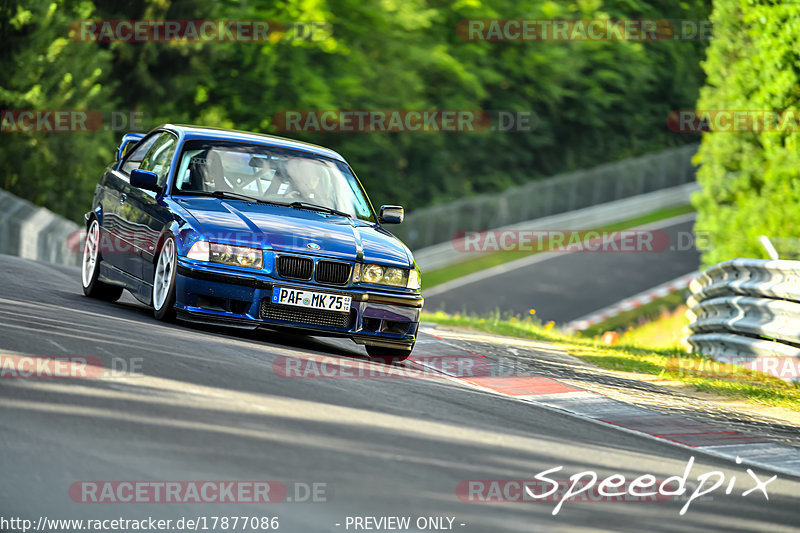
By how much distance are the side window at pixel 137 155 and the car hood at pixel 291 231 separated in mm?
1966

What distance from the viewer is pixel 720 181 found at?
77.4 feet

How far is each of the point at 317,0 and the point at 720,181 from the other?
20907mm

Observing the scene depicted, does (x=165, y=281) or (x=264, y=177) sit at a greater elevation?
(x=264, y=177)

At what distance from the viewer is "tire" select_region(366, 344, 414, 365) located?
10.0 metres

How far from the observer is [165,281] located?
9.70 m

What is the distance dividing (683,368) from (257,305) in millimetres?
4781

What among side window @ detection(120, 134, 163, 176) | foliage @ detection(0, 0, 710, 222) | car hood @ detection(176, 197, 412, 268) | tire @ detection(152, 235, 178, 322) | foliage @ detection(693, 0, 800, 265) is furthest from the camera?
foliage @ detection(0, 0, 710, 222)

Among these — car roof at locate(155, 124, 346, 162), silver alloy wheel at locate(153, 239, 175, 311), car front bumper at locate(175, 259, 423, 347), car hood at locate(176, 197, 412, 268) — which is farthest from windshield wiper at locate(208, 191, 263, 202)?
car front bumper at locate(175, 259, 423, 347)

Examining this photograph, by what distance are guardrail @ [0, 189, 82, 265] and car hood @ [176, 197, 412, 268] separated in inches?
393

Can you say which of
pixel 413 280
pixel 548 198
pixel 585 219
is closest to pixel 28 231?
pixel 413 280

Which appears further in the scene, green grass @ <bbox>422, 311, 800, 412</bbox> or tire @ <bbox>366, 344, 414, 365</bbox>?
green grass @ <bbox>422, 311, 800, 412</bbox>

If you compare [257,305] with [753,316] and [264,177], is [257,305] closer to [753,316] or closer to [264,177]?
[264,177]

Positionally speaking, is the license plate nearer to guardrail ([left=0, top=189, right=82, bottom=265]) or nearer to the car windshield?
the car windshield

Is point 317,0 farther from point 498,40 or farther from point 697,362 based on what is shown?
point 697,362
